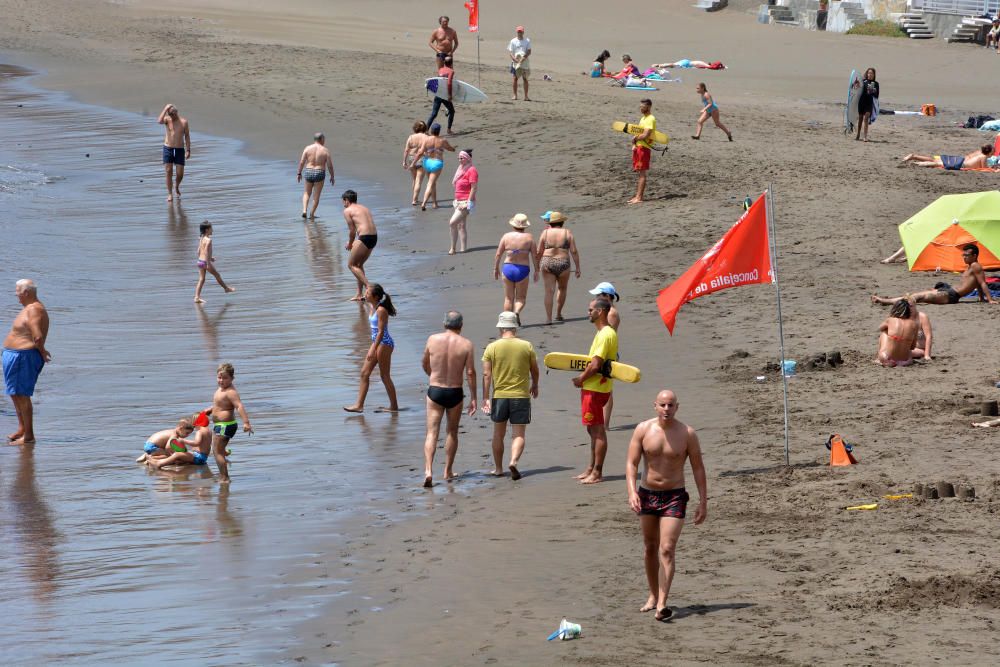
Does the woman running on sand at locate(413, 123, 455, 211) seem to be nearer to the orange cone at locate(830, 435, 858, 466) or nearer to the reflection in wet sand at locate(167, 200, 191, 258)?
the reflection in wet sand at locate(167, 200, 191, 258)

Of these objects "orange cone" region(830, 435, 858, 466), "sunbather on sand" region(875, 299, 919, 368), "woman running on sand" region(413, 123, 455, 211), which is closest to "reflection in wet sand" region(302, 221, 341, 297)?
"woman running on sand" region(413, 123, 455, 211)

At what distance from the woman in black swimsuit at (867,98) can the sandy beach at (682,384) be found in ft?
1.78

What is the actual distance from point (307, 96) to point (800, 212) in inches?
627

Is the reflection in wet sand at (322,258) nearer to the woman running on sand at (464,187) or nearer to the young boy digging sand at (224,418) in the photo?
the woman running on sand at (464,187)

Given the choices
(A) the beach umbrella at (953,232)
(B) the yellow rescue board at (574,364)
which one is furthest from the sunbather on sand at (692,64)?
(B) the yellow rescue board at (574,364)

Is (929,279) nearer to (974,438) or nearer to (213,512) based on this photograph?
(974,438)

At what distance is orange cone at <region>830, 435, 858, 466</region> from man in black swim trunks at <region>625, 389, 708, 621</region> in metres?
3.17

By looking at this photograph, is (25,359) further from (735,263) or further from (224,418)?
(735,263)

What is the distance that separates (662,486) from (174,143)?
18755 millimetres

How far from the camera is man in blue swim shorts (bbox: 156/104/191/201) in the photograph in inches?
1018

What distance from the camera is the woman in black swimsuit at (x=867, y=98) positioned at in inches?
1107

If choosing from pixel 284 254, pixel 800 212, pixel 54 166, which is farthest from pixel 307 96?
pixel 800 212

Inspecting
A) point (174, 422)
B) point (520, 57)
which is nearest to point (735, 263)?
point (174, 422)

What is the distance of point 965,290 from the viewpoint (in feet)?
56.9
